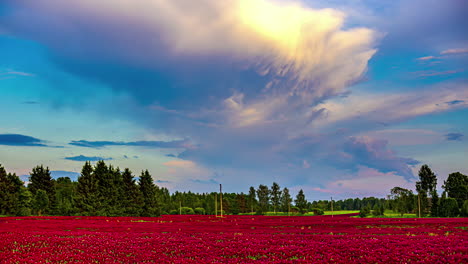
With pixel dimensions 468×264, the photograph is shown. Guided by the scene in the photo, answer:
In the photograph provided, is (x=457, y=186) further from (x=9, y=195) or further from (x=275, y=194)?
(x=9, y=195)

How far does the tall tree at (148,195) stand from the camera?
88875 millimetres

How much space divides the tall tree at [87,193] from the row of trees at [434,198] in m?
80.3

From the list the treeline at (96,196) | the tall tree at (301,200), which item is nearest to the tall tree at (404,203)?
the treeline at (96,196)

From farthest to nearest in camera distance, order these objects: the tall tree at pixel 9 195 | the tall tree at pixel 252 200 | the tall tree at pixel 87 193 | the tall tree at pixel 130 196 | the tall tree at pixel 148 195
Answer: the tall tree at pixel 252 200 → the tall tree at pixel 148 195 → the tall tree at pixel 130 196 → the tall tree at pixel 87 193 → the tall tree at pixel 9 195

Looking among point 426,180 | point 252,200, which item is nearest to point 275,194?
point 252,200

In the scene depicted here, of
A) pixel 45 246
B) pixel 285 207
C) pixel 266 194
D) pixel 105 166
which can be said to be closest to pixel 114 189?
pixel 105 166

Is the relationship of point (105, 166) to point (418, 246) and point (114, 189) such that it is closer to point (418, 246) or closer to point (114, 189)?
point (114, 189)

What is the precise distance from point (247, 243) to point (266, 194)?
154341mm

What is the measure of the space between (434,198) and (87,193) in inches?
3442

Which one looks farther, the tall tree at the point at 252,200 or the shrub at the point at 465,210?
the tall tree at the point at 252,200

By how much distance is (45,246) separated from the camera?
22.2m

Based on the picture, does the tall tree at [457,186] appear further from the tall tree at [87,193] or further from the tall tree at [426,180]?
the tall tree at [87,193]

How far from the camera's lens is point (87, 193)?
7969cm

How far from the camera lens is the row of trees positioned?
84.7m
